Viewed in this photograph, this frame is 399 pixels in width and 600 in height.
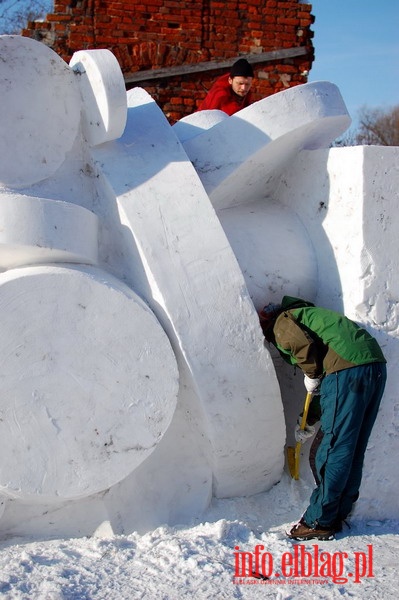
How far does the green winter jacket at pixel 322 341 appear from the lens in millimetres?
2879

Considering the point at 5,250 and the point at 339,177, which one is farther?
the point at 339,177

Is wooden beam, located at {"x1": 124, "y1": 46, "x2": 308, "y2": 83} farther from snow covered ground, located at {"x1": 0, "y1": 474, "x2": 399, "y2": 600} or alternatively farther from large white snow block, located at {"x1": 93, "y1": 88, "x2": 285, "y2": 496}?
snow covered ground, located at {"x1": 0, "y1": 474, "x2": 399, "y2": 600}

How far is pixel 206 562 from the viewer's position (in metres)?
2.62

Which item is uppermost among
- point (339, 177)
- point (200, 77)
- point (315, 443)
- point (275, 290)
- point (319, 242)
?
point (200, 77)

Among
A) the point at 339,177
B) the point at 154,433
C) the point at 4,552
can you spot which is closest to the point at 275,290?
the point at 339,177

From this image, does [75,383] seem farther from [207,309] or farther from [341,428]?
[341,428]

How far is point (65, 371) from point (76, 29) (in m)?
6.96

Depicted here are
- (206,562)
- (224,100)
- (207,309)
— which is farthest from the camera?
(224,100)

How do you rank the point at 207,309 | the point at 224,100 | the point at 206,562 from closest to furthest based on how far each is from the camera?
the point at 206,562
the point at 207,309
the point at 224,100

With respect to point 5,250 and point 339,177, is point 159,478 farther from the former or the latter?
point 339,177

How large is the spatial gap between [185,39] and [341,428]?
7.41m

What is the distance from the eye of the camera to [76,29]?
8.72m

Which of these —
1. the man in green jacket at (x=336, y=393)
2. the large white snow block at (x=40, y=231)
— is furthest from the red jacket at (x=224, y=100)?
the man in green jacket at (x=336, y=393)

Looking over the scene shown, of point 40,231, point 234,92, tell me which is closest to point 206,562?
point 40,231
